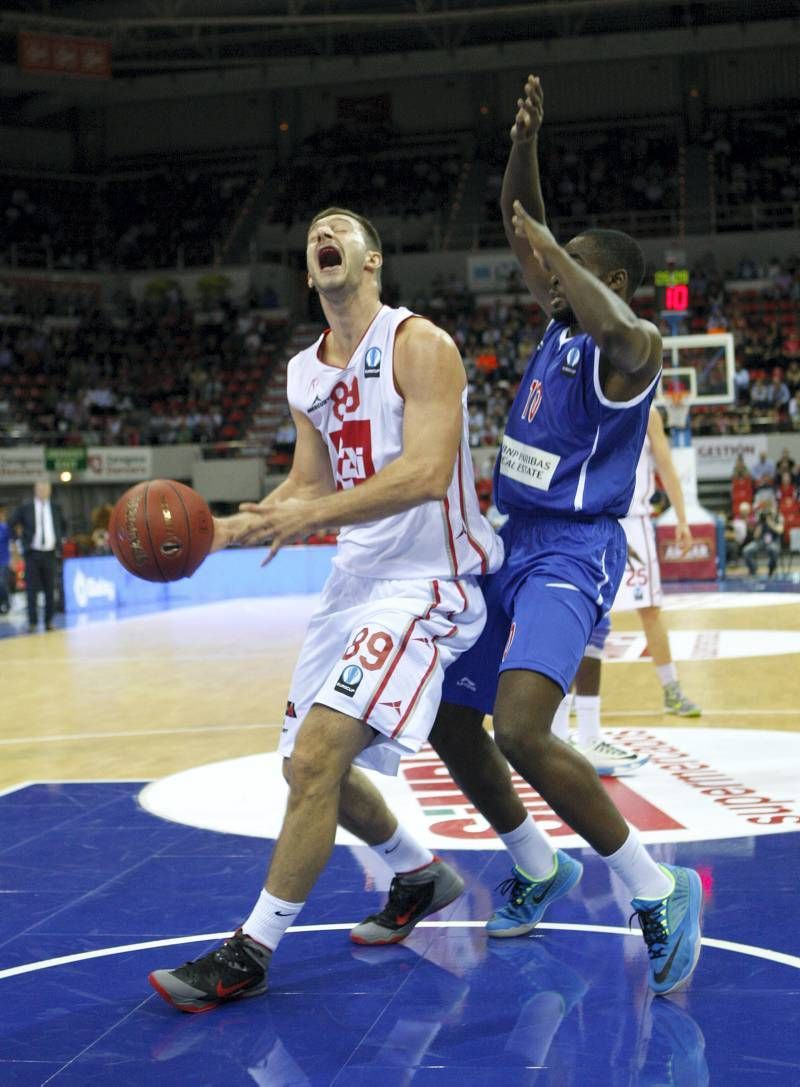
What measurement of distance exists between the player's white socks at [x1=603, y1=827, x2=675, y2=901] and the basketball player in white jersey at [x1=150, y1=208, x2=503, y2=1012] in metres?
0.62

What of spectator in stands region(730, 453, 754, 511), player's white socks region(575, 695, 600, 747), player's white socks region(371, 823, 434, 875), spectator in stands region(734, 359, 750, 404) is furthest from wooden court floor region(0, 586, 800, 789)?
spectator in stands region(734, 359, 750, 404)

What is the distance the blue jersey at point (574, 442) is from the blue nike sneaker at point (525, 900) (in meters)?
1.12

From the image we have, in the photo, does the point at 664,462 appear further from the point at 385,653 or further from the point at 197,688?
the point at 385,653

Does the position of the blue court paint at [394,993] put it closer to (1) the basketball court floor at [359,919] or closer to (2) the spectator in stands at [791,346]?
(1) the basketball court floor at [359,919]

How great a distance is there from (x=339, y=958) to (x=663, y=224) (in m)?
29.0

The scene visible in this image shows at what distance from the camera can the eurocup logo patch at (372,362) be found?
386cm

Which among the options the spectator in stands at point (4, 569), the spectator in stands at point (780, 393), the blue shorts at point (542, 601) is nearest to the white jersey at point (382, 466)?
the blue shorts at point (542, 601)

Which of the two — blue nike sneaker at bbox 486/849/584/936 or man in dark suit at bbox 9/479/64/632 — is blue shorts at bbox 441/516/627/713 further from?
man in dark suit at bbox 9/479/64/632

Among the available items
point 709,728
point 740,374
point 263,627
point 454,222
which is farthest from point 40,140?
point 709,728

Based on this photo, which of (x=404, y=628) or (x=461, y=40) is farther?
(x=461, y=40)

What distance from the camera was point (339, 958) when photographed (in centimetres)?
392

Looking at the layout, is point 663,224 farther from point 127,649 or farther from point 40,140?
Result: point 127,649

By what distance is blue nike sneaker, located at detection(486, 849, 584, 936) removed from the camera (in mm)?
4051

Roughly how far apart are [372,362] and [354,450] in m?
0.26
